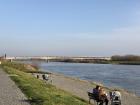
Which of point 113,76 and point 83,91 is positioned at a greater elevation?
point 83,91

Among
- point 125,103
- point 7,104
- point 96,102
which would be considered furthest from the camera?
point 125,103

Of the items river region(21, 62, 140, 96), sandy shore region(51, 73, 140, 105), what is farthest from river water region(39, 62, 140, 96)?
sandy shore region(51, 73, 140, 105)

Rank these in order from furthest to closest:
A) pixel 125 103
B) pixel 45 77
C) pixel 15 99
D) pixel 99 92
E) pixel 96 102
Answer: pixel 45 77 → pixel 125 103 → pixel 96 102 → pixel 99 92 → pixel 15 99

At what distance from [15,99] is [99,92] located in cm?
523

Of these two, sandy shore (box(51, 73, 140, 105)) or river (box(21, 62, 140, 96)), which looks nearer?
sandy shore (box(51, 73, 140, 105))

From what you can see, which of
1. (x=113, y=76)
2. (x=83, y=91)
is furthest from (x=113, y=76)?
(x=83, y=91)

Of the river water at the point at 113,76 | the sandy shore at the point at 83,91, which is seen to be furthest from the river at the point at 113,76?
the sandy shore at the point at 83,91

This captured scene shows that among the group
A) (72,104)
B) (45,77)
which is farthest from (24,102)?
(45,77)

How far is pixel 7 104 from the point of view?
20.0 meters

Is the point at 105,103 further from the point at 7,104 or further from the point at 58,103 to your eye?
the point at 7,104

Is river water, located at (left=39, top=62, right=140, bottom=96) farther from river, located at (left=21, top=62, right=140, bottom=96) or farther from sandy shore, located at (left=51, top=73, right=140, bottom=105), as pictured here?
sandy shore, located at (left=51, top=73, right=140, bottom=105)

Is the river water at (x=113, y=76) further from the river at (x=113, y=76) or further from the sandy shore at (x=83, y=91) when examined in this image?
the sandy shore at (x=83, y=91)

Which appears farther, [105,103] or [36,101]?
[105,103]

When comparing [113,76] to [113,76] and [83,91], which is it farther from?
[83,91]
